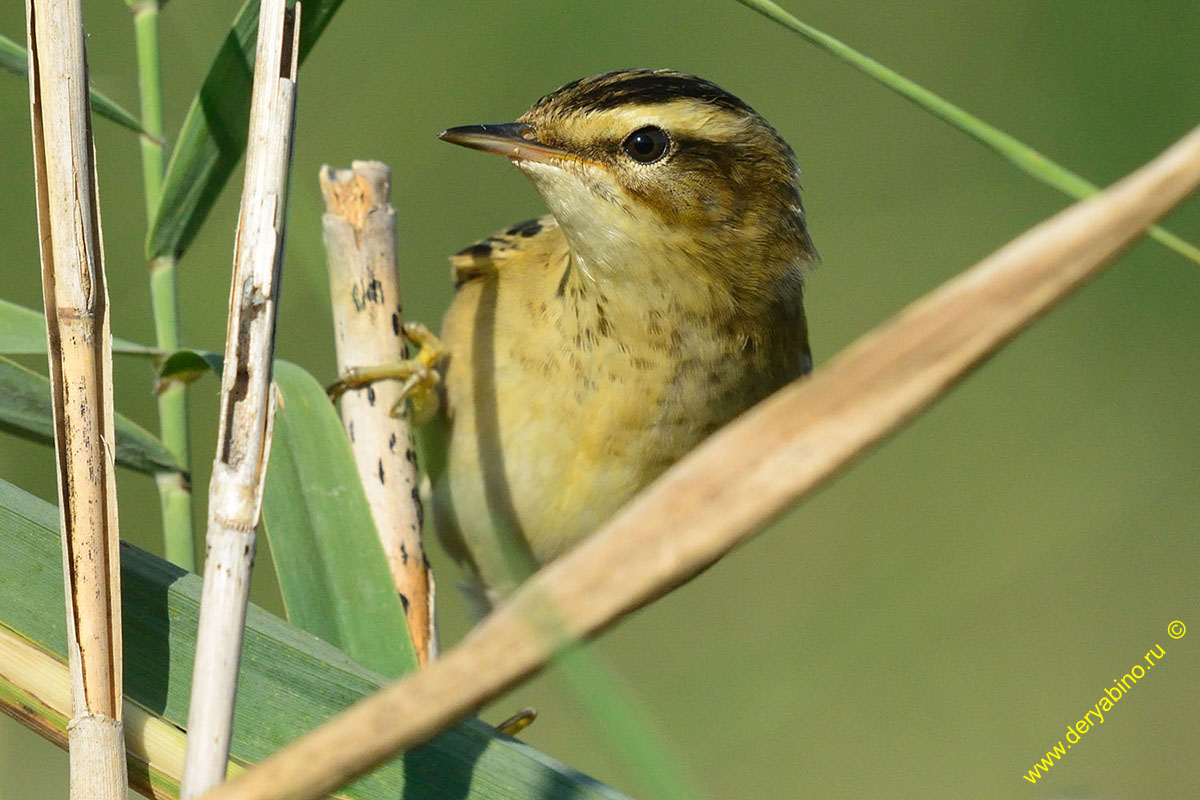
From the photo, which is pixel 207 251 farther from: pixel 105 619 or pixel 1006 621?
pixel 1006 621

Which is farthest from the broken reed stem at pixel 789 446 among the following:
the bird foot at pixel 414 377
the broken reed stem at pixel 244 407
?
the bird foot at pixel 414 377

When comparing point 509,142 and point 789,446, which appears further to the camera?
point 509,142

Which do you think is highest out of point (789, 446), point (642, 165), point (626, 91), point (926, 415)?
point (626, 91)

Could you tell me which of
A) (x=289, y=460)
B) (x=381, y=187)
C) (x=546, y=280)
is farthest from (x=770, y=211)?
(x=289, y=460)

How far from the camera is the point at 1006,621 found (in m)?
4.16

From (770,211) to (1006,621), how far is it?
2.56 meters

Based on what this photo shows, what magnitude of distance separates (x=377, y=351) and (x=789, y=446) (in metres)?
1.51

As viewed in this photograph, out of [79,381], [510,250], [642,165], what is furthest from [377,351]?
[79,381]

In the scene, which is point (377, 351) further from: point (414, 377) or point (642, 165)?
point (642, 165)

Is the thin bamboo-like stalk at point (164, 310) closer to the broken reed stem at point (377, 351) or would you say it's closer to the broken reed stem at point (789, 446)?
the broken reed stem at point (377, 351)

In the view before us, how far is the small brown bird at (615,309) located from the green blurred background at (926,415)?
1408 mm

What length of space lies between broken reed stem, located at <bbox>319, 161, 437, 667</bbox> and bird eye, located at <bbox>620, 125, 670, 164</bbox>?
0.44 m

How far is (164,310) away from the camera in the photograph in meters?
1.67

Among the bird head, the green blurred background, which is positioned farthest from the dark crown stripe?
the green blurred background
